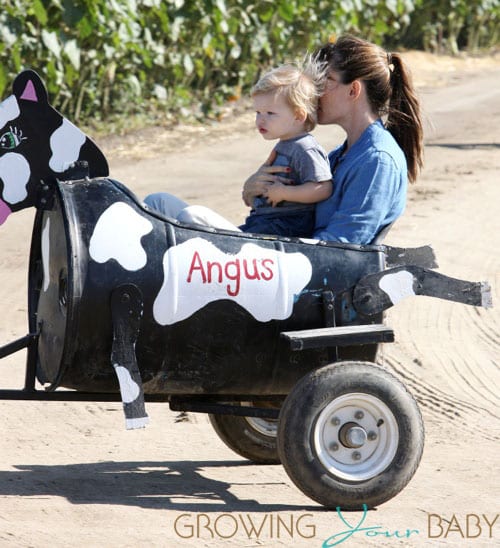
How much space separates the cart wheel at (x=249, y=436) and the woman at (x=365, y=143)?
2.89 ft

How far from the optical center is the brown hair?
14.8ft

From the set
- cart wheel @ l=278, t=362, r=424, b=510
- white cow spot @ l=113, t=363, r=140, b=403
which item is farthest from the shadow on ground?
white cow spot @ l=113, t=363, r=140, b=403

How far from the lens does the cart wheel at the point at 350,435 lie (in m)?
Result: 4.03

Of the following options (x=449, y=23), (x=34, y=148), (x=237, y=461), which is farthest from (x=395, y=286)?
(x=449, y=23)

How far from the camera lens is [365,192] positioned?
13.9 feet

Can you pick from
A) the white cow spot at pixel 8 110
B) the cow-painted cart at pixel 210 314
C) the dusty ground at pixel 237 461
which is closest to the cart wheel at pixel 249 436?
the dusty ground at pixel 237 461

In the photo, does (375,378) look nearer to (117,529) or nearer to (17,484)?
(117,529)

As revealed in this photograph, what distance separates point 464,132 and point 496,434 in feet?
22.7

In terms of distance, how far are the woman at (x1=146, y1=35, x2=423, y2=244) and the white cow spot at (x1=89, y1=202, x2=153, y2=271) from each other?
0.26 meters

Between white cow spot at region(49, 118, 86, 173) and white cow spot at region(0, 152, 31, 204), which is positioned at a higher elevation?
white cow spot at region(49, 118, 86, 173)

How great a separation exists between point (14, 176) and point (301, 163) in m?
1.02

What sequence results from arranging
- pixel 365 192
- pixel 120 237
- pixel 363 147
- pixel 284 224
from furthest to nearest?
pixel 284 224
pixel 363 147
pixel 365 192
pixel 120 237

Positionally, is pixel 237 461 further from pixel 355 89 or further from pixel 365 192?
pixel 355 89

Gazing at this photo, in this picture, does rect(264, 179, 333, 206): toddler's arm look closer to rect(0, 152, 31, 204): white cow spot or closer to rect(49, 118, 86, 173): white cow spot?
rect(49, 118, 86, 173): white cow spot
